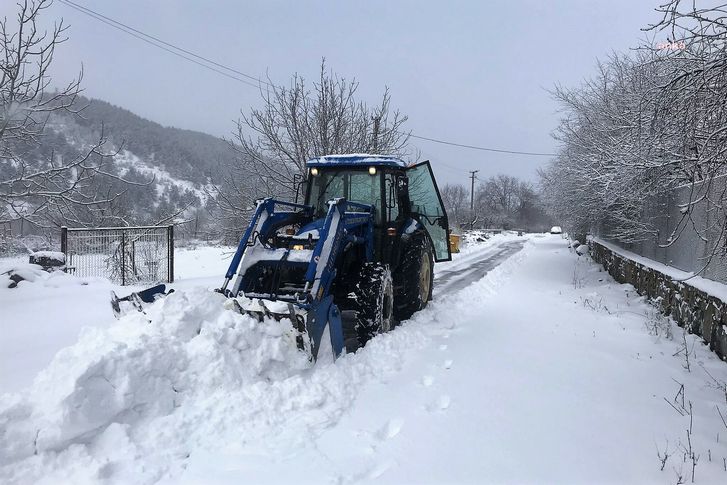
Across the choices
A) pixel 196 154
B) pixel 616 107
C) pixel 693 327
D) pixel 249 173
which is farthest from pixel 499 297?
pixel 196 154

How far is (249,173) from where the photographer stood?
12.7 metres

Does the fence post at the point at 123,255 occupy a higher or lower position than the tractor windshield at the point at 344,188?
lower

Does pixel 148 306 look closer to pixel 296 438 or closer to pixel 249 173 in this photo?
pixel 296 438

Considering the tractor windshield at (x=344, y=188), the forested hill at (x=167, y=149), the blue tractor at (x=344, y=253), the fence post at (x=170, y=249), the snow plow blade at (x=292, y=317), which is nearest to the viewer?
the snow plow blade at (x=292, y=317)

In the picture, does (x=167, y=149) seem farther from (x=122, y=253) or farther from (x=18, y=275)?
(x=18, y=275)

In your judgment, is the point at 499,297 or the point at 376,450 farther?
the point at 499,297

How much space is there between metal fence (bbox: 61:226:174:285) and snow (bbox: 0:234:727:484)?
279 inches

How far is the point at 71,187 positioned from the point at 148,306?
4.54 m

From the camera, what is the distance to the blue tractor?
454cm

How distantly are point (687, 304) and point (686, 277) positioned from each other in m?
0.37

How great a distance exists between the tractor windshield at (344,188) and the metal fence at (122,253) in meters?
5.40

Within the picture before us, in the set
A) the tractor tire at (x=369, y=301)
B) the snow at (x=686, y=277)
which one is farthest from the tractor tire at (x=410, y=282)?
the snow at (x=686, y=277)

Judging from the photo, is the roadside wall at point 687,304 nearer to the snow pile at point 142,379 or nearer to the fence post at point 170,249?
the snow pile at point 142,379

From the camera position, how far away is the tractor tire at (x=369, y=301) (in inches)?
211
